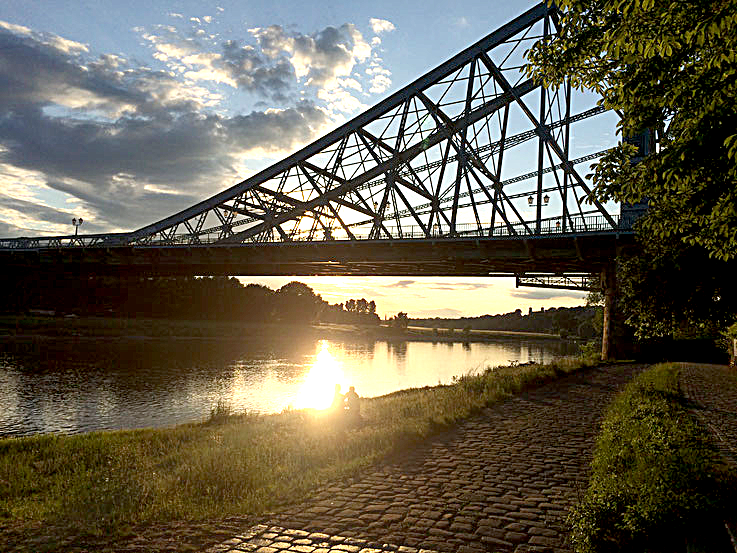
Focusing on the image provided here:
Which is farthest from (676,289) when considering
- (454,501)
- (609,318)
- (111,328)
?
(111,328)

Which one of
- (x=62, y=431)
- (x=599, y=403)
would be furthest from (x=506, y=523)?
(x=62, y=431)

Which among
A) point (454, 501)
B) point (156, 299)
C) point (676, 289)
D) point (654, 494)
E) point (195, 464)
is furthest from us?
point (156, 299)

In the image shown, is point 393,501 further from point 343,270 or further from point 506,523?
point 343,270

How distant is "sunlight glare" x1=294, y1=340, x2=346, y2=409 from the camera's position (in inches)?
984

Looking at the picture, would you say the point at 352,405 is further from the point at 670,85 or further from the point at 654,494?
the point at 670,85

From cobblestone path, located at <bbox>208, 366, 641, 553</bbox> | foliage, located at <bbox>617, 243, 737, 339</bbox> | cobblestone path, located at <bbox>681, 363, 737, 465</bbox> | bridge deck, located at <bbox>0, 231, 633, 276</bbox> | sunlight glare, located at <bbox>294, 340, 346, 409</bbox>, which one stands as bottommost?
sunlight glare, located at <bbox>294, 340, 346, 409</bbox>

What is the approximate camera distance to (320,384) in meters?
32.7

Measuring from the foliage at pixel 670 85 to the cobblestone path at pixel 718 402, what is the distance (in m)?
3.30

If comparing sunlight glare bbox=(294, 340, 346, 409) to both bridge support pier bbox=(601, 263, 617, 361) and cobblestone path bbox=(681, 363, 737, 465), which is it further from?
bridge support pier bbox=(601, 263, 617, 361)

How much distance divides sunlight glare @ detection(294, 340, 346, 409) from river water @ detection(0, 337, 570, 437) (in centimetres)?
5

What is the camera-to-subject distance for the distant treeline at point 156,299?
8656 centimetres

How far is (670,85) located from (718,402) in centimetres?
1121

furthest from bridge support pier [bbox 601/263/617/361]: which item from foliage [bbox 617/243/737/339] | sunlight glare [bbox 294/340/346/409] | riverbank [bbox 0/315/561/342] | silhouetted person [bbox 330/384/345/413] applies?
riverbank [bbox 0/315/561/342]

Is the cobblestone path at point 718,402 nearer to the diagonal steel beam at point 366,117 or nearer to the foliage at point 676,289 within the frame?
the foliage at point 676,289
